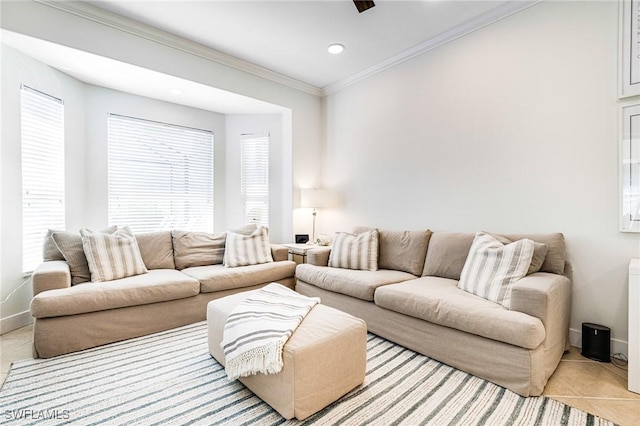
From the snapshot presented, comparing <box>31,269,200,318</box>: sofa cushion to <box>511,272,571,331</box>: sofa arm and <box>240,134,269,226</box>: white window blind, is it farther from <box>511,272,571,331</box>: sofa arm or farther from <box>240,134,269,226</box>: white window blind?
<box>511,272,571,331</box>: sofa arm

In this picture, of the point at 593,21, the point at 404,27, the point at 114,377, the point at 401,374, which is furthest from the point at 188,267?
the point at 593,21

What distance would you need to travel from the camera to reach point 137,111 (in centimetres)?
382

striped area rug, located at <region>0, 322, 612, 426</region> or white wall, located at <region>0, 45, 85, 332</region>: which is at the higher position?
white wall, located at <region>0, 45, 85, 332</region>

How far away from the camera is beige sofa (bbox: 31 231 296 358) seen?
224cm

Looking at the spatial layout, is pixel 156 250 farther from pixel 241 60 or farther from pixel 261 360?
pixel 241 60

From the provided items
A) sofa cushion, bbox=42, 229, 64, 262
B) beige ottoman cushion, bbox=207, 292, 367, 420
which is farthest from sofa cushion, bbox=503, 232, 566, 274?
sofa cushion, bbox=42, 229, 64, 262

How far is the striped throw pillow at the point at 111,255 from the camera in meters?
2.70

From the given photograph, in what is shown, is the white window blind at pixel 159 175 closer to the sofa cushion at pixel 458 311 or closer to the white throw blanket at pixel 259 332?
the white throw blanket at pixel 259 332

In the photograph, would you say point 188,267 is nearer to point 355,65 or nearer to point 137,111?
point 137,111

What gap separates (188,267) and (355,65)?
10.3 ft

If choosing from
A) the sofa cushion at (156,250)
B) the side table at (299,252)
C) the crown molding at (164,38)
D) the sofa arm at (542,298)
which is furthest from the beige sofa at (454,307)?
the crown molding at (164,38)

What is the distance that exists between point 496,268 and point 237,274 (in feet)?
7.78

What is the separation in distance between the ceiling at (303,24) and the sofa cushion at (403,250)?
2036 mm

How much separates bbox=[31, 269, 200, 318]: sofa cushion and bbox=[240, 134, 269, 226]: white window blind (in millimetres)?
1709
